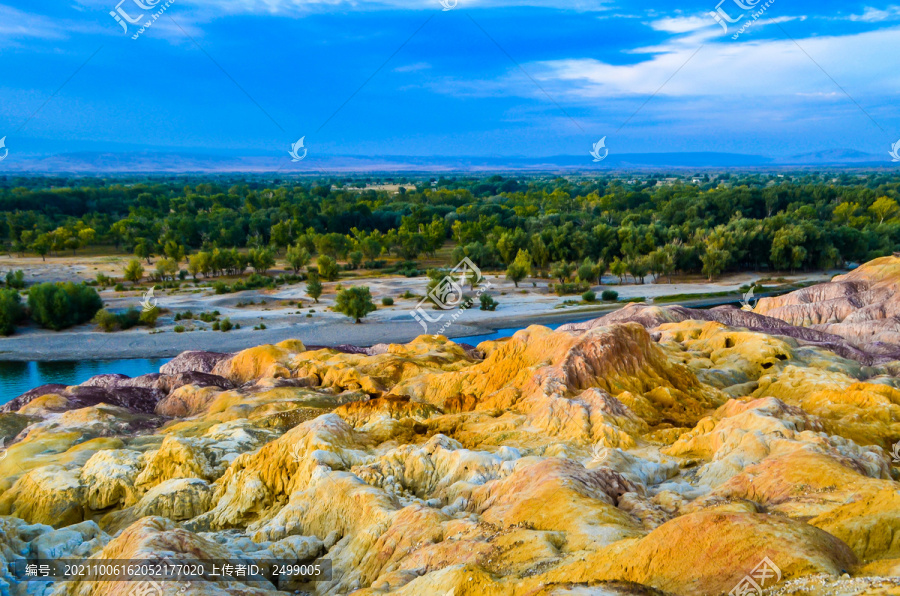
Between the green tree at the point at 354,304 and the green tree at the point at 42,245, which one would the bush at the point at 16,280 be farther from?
the green tree at the point at 354,304

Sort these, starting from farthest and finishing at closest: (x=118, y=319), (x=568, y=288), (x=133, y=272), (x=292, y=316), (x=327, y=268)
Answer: (x=327, y=268) < (x=133, y=272) < (x=568, y=288) < (x=292, y=316) < (x=118, y=319)

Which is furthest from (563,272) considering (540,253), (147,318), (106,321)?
(106,321)

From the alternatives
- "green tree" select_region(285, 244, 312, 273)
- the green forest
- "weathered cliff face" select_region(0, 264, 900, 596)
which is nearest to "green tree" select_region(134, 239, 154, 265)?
the green forest

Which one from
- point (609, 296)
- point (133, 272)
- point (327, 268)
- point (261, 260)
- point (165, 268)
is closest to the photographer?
point (609, 296)

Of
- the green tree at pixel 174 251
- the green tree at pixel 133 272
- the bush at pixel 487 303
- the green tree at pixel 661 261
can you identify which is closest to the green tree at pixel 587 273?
the green tree at pixel 661 261

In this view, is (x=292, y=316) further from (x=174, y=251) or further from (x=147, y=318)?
(x=174, y=251)

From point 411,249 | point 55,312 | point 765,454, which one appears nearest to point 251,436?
point 765,454
